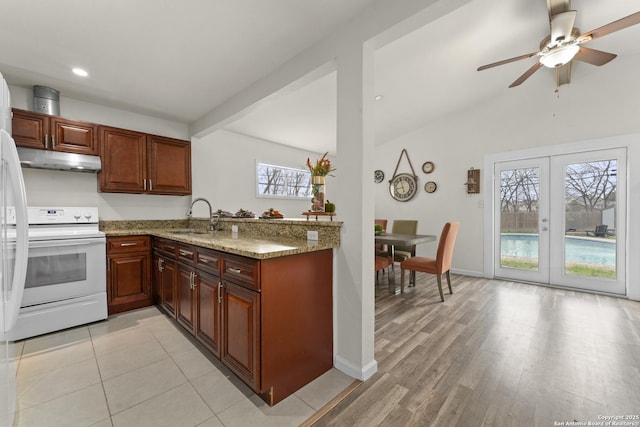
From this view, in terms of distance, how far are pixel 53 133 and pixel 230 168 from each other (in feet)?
6.57

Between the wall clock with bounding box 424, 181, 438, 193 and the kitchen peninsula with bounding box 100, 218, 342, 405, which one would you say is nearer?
the kitchen peninsula with bounding box 100, 218, 342, 405

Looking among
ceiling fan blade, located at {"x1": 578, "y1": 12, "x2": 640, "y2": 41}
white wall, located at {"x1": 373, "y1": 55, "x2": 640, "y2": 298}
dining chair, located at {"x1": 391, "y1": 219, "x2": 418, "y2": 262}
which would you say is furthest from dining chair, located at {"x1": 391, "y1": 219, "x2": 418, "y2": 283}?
ceiling fan blade, located at {"x1": 578, "y1": 12, "x2": 640, "y2": 41}

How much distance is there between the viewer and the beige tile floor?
4.48ft

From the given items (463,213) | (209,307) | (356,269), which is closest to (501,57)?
(463,213)

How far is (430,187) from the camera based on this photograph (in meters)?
4.83

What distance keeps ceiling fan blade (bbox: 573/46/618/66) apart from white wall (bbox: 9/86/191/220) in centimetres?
466

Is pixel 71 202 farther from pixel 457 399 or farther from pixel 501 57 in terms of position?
pixel 501 57

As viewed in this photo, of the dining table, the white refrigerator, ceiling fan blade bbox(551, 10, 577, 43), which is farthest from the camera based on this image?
the dining table

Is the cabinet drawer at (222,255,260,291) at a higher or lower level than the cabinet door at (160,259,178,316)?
higher

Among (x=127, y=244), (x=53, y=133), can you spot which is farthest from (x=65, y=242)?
(x=53, y=133)

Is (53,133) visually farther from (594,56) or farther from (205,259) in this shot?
(594,56)

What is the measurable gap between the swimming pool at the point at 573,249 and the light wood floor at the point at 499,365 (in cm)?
59

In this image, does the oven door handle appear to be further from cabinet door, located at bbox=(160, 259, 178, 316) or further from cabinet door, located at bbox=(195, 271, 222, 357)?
cabinet door, located at bbox=(195, 271, 222, 357)

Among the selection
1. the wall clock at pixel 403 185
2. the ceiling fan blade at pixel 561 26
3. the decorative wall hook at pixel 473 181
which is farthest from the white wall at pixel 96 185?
the decorative wall hook at pixel 473 181
